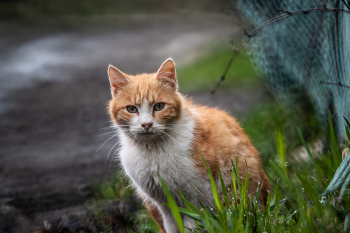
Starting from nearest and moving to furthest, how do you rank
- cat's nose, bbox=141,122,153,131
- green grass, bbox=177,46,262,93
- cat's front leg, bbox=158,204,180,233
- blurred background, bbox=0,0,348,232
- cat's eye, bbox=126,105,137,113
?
cat's nose, bbox=141,122,153,131
cat's eye, bbox=126,105,137,113
cat's front leg, bbox=158,204,180,233
blurred background, bbox=0,0,348,232
green grass, bbox=177,46,262,93

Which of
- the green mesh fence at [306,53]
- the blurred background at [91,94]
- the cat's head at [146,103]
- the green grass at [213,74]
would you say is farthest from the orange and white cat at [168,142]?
the green grass at [213,74]

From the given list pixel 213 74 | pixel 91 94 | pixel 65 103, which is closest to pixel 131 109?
pixel 65 103

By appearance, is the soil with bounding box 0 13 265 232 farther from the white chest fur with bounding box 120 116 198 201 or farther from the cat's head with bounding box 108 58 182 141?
the cat's head with bounding box 108 58 182 141

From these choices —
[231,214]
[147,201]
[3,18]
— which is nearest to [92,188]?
[147,201]

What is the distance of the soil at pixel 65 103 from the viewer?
3.51 m

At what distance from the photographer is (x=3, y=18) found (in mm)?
12352

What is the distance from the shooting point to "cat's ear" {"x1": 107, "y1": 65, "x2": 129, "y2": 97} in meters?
2.61

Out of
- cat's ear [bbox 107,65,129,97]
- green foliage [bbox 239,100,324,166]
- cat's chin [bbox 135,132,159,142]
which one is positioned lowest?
green foliage [bbox 239,100,324,166]

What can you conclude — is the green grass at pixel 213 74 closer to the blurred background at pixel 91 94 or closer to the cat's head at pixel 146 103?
the blurred background at pixel 91 94

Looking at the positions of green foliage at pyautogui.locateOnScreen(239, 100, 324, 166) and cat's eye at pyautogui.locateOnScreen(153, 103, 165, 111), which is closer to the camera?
cat's eye at pyautogui.locateOnScreen(153, 103, 165, 111)

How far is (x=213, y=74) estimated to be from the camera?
8.16 meters

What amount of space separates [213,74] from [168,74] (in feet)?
18.7

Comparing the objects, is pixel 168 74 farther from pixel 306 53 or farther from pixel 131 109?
pixel 306 53

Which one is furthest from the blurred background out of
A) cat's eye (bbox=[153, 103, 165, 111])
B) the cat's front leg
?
cat's eye (bbox=[153, 103, 165, 111])
